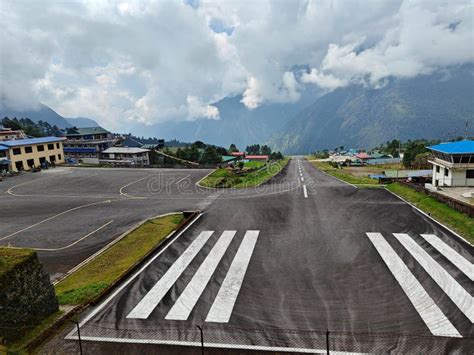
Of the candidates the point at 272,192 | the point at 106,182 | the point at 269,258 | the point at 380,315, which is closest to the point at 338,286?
the point at 380,315

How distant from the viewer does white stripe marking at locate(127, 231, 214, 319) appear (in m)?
13.5

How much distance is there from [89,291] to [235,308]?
7529mm

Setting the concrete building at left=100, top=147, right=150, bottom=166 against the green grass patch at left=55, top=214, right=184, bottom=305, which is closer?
the green grass patch at left=55, top=214, right=184, bottom=305

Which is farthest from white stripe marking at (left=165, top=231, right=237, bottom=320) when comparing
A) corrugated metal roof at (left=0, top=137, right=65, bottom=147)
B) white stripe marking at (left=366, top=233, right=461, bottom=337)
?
corrugated metal roof at (left=0, top=137, right=65, bottom=147)

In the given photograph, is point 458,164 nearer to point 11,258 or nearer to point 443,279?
point 443,279

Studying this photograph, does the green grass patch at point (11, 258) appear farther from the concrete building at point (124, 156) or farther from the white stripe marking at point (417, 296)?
the concrete building at point (124, 156)

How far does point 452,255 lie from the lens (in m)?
17.9

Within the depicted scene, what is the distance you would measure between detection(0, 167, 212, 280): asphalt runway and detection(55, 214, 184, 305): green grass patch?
137 centimetres

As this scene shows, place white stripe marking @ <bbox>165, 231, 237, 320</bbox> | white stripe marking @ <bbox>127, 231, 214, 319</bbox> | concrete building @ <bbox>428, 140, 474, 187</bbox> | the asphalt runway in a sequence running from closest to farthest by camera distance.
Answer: white stripe marking @ <bbox>165, 231, 237, 320</bbox> → white stripe marking @ <bbox>127, 231, 214, 319</bbox> → the asphalt runway → concrete building @ <bbox>428, 140, 474, 187</bbox>

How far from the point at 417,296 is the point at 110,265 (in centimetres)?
1685

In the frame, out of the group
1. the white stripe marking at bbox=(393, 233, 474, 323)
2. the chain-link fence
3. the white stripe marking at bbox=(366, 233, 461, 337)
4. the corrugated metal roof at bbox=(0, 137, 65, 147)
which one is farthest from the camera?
the corrugated metal roof at bbox=(0, 137, 65, 147)

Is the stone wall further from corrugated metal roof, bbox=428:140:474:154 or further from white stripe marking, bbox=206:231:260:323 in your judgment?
corrugated metal roof, bbox=428:140:474:154

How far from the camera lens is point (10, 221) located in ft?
98.8

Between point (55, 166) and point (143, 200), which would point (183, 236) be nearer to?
point (143, 200)
